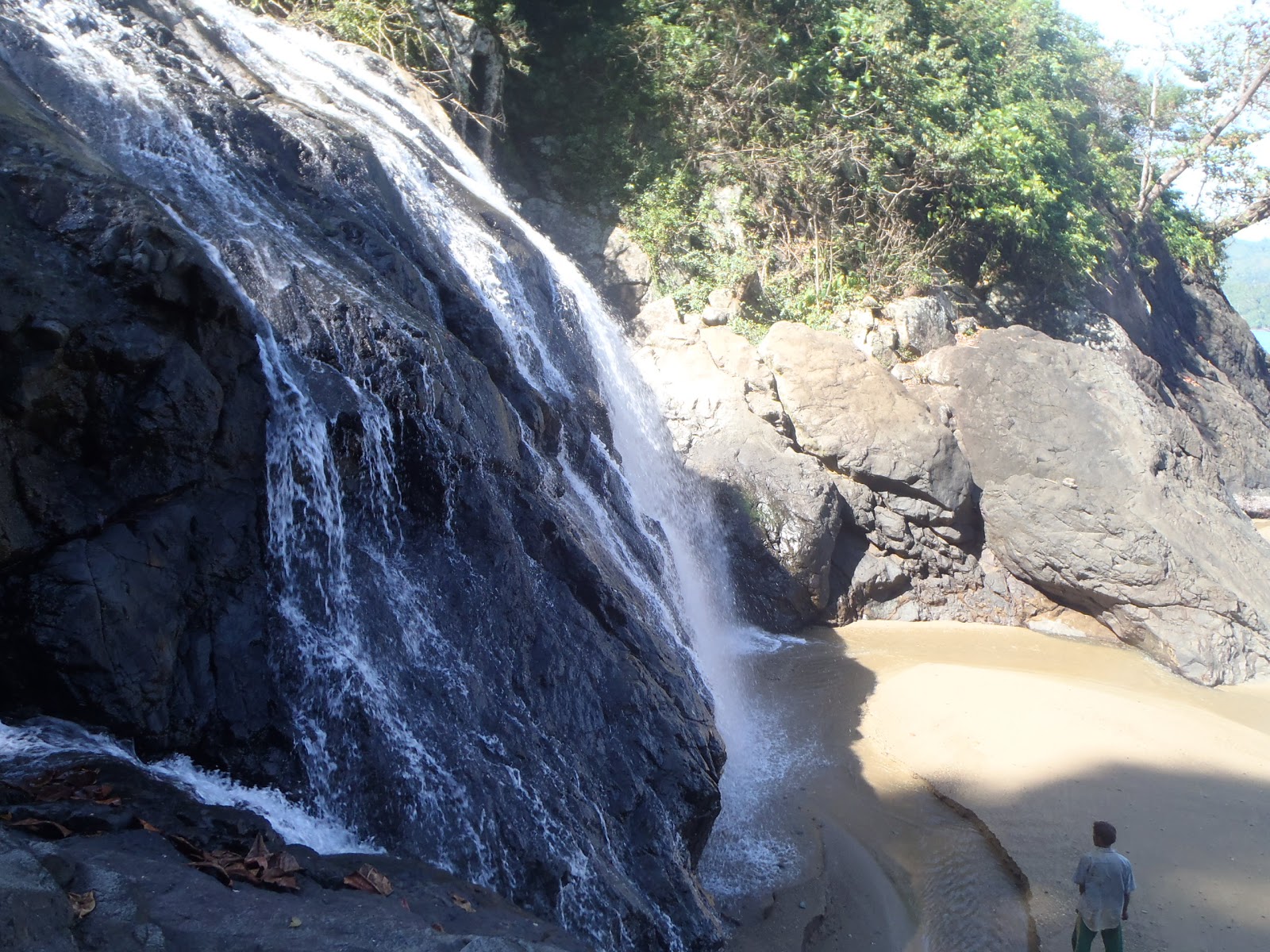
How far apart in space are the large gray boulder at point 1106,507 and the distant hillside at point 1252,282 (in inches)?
2398

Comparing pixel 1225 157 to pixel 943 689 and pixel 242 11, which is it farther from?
pixel 242 11

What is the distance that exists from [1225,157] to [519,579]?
65.8 feet

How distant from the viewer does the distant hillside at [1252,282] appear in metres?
74.8

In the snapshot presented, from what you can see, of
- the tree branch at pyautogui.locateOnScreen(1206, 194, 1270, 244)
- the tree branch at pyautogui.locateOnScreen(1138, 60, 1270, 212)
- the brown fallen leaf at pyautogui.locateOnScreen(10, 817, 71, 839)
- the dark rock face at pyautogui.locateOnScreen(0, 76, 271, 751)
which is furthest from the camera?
the tree branch at pyautogui.locateOnScreen(1206, 194, 1270, 244)

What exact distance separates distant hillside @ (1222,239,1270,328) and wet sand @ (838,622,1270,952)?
63937 millimetres

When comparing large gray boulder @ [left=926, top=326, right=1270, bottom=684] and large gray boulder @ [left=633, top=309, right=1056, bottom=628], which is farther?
large gray boulder @ [left=633, top=309, right=1056, bottom=628]

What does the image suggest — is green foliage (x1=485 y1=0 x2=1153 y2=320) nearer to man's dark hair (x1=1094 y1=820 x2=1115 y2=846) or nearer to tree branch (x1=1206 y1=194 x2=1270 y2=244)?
tree branch (x1=1206 y1=194 x2=1270 y2=244)

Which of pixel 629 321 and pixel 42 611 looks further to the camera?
pixel 629 321

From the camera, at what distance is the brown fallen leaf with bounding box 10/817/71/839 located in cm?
343

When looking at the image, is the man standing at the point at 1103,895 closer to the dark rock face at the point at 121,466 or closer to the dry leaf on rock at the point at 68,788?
the dark rock face at the point at 121,466

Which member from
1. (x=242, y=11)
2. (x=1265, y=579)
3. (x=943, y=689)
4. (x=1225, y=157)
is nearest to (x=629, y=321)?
(x=242, y=11)

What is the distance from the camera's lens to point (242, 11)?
10375 mm

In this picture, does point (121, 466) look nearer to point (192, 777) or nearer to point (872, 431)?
point (192, 777)

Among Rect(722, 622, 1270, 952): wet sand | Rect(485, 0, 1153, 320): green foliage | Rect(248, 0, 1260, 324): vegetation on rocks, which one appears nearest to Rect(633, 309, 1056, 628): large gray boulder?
Rect(722, 622, 1270, 952): wet sand
